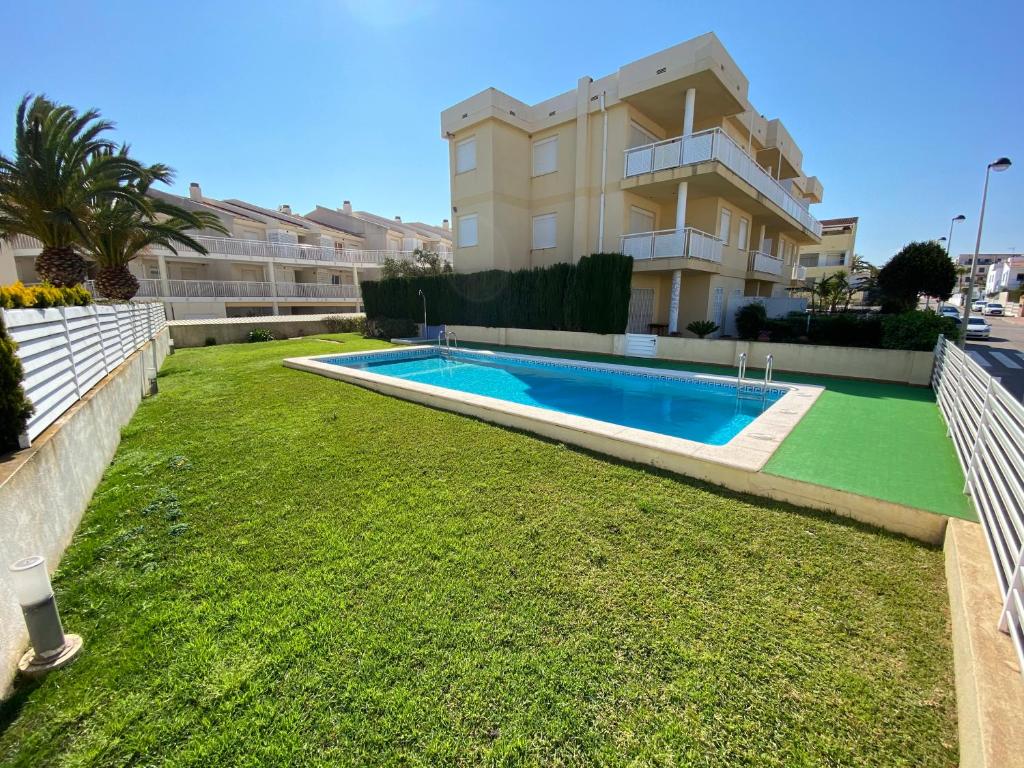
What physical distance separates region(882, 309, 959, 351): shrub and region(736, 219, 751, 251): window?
10018mm

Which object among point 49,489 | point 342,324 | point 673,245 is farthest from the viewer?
point 342,324

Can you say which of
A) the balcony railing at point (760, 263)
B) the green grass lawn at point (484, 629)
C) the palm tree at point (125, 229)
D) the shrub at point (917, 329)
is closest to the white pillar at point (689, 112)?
the balcony railing at point (760, 263)

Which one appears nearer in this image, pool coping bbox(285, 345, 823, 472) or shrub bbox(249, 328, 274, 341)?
pool coping bbox(285, 345, 823, 472)

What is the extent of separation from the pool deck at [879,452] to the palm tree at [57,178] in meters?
16.3

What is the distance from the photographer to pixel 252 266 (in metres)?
30.1

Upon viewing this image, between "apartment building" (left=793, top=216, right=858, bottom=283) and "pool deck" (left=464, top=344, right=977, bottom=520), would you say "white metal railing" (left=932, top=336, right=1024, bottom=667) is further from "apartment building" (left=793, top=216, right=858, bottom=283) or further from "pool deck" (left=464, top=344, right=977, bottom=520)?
"apartment building" (left=793, top=216, right=858, bottom=283)

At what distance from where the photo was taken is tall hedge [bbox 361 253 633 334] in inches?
584

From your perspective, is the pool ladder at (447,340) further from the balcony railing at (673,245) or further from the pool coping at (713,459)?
the pool coping at (713,459)

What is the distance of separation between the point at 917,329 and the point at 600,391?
723 cm

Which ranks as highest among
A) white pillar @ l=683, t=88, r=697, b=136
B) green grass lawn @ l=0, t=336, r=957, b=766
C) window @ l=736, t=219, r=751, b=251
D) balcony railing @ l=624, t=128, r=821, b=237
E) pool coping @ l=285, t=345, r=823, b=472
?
white pillar @ l=683, t=88, r=697, b=136

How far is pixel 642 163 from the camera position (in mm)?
15180

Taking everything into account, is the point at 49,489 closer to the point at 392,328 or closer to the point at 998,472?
the point at 998,472

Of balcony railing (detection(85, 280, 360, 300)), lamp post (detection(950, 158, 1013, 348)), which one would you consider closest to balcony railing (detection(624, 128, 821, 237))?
lamp post (detection(950, 158, 1013, 348))

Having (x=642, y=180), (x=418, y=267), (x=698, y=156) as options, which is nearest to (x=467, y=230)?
(x=418, y=267)
